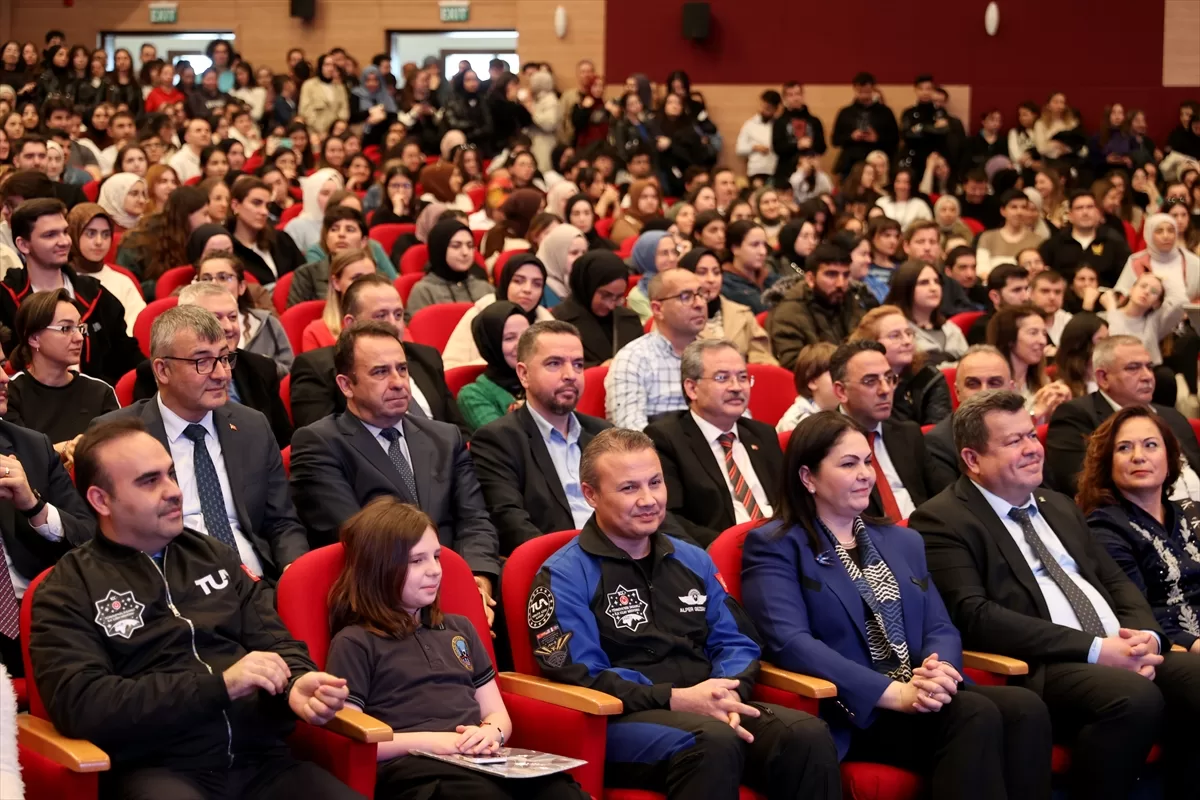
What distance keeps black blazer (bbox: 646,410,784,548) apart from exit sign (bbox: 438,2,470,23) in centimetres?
1072

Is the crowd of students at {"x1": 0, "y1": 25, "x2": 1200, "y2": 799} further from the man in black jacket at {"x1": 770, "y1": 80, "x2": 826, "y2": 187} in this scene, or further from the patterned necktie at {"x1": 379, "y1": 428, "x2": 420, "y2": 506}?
the man in black jacket at {"x1": 770, "y1": 80, "x2": 826, "y2": 187}

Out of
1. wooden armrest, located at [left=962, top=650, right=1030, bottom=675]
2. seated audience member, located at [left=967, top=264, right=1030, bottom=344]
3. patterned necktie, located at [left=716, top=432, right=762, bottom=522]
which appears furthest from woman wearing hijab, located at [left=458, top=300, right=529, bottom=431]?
seated audience member, located at [left=967, top=264, right=1030, bottom=344]

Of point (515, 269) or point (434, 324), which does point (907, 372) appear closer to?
point (515, 269)

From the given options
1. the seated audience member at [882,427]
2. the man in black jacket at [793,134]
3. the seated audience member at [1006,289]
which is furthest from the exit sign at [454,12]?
the seated audience member at [882,427]

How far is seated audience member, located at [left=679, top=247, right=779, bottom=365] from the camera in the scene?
18.5 ft

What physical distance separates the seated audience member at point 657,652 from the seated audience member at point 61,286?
2.01 meters

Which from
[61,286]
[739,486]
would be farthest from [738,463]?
[61,286]

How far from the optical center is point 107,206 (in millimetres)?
7176

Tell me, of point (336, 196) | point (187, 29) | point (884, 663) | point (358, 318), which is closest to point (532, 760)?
point (884, 663)

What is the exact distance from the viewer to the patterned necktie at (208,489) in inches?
130

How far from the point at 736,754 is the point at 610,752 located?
27 cm

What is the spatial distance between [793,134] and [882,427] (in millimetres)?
7571

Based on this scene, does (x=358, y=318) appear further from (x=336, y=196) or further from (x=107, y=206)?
(x=107, y=206)

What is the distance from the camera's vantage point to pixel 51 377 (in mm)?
3600
